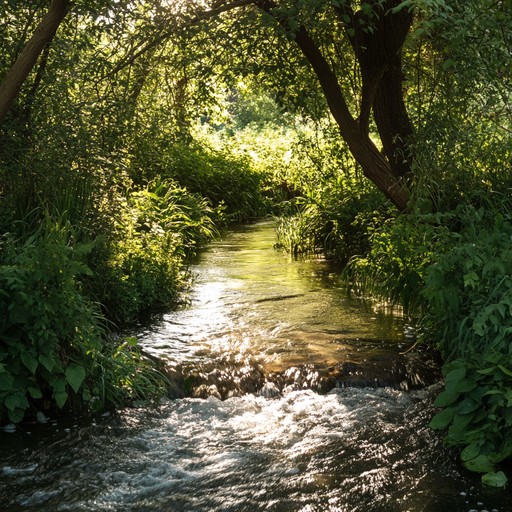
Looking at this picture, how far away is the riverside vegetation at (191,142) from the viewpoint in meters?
6.14

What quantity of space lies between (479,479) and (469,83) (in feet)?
13.7

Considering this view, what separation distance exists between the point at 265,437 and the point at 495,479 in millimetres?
1697

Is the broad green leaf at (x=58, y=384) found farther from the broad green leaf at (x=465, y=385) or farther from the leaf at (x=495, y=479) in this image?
the leaf at (x=495, y=479)

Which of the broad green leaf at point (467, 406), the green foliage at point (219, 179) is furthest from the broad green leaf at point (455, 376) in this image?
the green foliage at point (219, 179)

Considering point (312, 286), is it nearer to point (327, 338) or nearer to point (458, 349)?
point (327, 338)

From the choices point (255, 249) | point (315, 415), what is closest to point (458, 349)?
point (315, 415)

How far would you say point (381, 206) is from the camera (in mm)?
11492

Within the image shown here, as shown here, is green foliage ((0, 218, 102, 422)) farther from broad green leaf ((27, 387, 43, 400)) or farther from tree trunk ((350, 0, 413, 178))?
tree trunk ((350, 0, 413, 178))

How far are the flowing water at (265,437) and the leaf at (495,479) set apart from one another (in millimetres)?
87

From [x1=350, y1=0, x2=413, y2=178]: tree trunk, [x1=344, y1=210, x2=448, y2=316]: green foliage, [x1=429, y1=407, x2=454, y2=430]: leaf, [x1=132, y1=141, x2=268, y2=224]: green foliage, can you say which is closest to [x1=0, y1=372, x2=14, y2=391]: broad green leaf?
[x1=429, y1=407, x2=454, y2=430]: leaf

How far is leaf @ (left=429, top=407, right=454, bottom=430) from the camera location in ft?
19.1

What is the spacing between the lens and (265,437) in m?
6.11

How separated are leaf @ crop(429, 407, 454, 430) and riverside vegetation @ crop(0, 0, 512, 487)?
14mm

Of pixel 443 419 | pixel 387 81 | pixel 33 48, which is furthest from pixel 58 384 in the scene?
pixel 387 81
